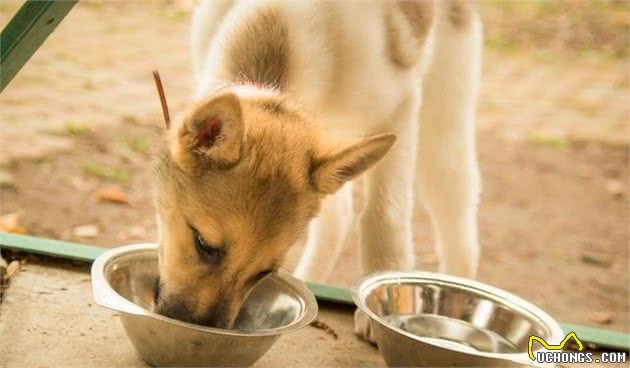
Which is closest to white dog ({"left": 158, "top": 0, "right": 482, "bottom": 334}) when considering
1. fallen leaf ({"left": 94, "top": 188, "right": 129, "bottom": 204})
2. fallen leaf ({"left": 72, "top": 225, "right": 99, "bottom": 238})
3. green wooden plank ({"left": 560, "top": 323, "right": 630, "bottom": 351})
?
green wooden plank ({"left": 560, "top": 323, "right": 630, "bottom": 351})

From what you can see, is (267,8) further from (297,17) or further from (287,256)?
(287,256)

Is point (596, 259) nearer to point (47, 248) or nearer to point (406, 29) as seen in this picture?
point (406, 29)

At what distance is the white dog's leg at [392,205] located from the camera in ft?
13.5

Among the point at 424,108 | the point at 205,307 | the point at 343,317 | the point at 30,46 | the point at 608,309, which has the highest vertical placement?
the point at 30,46

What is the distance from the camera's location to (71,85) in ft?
26.4

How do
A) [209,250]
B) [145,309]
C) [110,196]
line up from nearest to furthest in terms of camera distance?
1. [145,309]
2. [209,250]
3. [110,196]

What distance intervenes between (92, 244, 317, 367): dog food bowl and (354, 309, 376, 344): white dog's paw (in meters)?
0.47

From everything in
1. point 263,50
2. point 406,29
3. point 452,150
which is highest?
point 406,29

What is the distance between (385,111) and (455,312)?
93 centimetres

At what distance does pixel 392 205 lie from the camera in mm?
4137

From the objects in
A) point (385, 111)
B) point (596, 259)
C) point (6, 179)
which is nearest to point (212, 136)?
point (385, 111)

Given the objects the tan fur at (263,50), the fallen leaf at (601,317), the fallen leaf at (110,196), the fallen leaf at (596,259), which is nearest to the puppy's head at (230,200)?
the tan fur at (263,50)

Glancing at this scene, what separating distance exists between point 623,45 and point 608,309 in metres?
7.71

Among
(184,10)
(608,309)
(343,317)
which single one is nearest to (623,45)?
(184,10)
